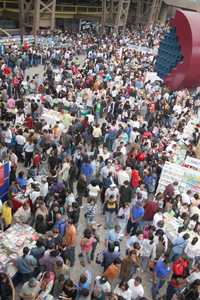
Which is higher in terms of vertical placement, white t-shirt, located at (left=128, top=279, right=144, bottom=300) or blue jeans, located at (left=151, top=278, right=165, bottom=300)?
white t-shirt, located at (left=128, top=279, right=144, bottom=300)

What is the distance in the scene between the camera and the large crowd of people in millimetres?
7621

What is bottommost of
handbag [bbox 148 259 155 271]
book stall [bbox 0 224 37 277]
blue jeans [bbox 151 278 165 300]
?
blue jeans [bbox 151 278 165 300]

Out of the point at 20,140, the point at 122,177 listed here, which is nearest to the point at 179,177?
the point at 122,177

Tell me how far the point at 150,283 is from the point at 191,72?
4759mm

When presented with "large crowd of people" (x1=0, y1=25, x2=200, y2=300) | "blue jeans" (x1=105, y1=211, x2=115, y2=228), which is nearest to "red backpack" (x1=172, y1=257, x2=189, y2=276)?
"large crowd of people" (x1=0, y1=25, x2=200, y2=300)

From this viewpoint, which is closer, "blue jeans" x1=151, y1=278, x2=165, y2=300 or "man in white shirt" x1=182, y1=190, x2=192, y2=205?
"blue jeans" x1=151, y1=278, x2=165, y2=300

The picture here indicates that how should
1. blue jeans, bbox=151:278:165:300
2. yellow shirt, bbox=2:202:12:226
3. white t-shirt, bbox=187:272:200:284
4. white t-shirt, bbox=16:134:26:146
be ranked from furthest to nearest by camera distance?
white t-shirt, bbox=16:134:26:146 < yellow shirt, bbox=2:202:12:226 < blue jeans, bbox=151:278:165:300 < white t-shirt, bbox=187:272:200:284

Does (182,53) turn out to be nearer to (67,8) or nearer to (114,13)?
(67,8)

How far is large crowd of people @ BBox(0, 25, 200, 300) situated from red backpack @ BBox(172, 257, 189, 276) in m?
0.02

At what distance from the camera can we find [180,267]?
25.9 feet

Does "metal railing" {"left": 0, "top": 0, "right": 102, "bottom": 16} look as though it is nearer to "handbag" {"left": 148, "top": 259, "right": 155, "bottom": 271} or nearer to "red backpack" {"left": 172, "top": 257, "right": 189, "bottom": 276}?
"handbag" {"left": 148, "top": 259, "right": 155, "bottom": 271}

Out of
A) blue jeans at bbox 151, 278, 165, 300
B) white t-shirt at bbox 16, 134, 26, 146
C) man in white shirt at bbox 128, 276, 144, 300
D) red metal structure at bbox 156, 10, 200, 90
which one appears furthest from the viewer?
white t-shirt at bbox 16, 134, 26, 146

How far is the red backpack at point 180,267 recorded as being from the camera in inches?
311

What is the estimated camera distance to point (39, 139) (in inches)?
477
